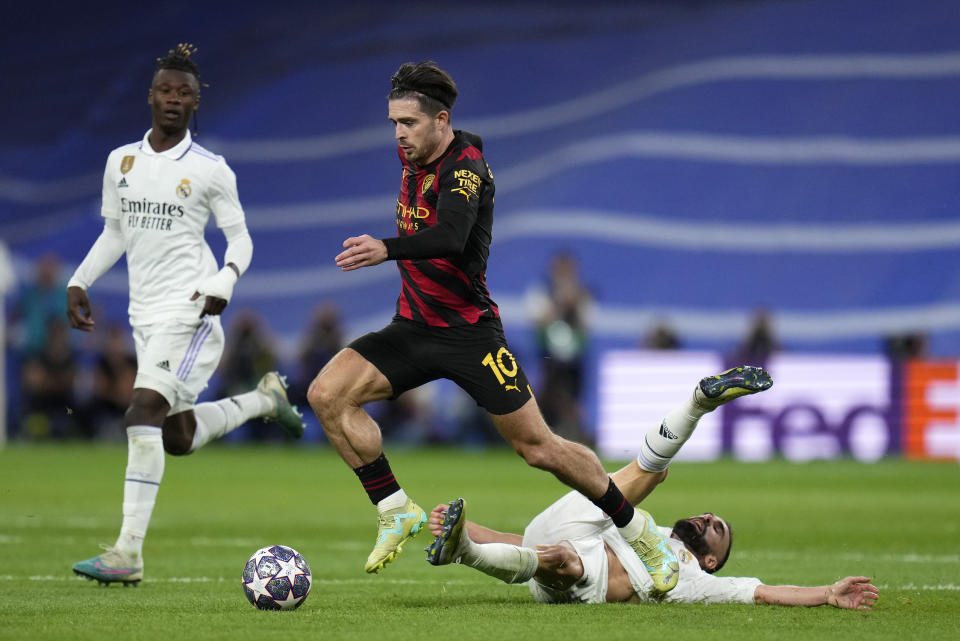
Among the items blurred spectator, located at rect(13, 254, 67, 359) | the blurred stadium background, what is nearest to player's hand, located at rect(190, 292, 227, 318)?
the blurred stadium background

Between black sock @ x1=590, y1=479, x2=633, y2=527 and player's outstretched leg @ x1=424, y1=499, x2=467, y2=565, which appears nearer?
player's outstretched leg @ x1=424, y1=499, x2=467, y2=565

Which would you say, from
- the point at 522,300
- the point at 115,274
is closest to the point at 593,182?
the point at 522,300

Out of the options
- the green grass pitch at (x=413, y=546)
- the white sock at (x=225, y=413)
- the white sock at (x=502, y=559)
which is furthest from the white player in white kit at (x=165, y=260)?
the white sock at (x=502, y=559)

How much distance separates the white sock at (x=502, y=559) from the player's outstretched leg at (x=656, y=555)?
54 centimetres

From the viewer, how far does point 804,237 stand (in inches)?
998

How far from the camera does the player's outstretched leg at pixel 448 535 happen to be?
22.3 ft

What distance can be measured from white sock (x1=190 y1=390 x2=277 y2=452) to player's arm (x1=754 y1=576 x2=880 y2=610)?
352 cm

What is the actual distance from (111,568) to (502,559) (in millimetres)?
2359

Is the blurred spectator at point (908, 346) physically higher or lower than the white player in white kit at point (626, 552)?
higher

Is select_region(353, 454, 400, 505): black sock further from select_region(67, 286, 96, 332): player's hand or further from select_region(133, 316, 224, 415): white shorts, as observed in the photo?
select_region(67, 286, 96, 332): player's hand

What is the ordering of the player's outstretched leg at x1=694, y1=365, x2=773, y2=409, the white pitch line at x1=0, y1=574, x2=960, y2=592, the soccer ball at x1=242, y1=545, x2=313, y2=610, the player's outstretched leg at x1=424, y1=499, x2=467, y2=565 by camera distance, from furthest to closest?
the white pitch line at x1=0, y1=574, x2=960, y2=592, the player's outstretched leg at x1=694, y1=365, x2=773, y2=409, the soccer ball at x1=242, y1=545, x2=313, y2=610, the player's outstretched leg at x1=424, y1=499, x2=467, y2=565

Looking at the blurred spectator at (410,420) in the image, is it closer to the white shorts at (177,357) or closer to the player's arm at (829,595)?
the white shorts at (177,357)

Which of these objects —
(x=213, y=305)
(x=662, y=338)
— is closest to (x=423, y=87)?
(x=213, y=305)

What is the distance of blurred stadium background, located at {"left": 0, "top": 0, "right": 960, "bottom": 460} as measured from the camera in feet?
74.6
